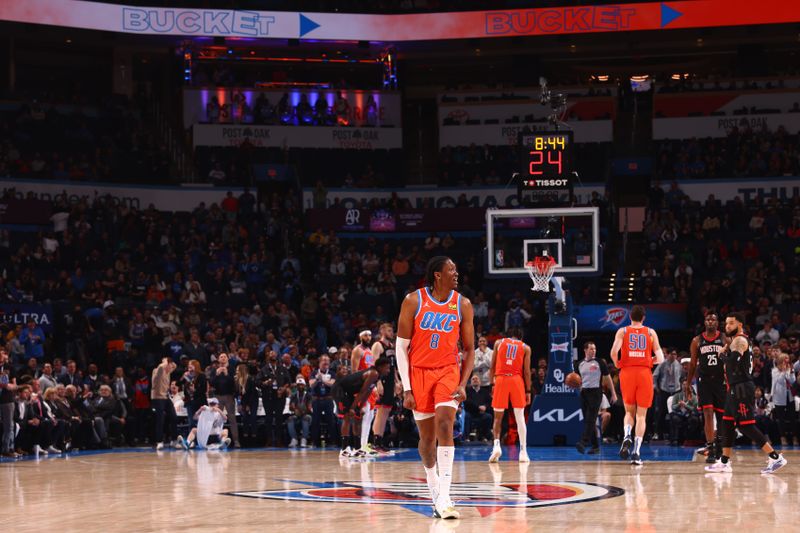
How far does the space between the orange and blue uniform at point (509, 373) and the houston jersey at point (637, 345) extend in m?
1.83

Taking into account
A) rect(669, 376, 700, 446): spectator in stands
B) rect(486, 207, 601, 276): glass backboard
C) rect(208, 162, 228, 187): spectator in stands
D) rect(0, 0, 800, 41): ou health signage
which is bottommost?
rect(669, 376, 700, 446): spectator in stands

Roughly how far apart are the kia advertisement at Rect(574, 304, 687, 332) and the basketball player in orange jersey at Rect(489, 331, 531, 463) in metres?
10.1

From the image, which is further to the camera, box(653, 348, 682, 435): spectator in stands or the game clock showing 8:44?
box(653, 348, 682, 435): spectator in stands

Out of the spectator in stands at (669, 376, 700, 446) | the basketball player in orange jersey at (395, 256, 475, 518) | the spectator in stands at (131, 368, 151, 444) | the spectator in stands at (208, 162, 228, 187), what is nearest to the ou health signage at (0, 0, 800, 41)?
the spectator in stands at (208, 162, 228, 187)

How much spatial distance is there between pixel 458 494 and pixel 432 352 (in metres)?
2.35

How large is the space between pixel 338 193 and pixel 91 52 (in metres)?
11.3

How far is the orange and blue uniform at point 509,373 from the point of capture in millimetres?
17375

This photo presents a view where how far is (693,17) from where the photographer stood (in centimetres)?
3619

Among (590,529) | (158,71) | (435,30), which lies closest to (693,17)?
(435,30)

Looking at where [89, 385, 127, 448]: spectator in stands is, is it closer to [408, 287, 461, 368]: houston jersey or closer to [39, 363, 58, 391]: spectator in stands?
[39, 363, 58, 391]: spectator in stands

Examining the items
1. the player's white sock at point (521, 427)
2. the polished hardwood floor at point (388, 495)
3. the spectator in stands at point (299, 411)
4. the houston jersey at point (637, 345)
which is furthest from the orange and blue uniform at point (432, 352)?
the spectator in stands at point (299, 411)

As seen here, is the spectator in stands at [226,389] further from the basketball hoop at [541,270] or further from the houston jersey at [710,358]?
the houston jersey at [710,358]

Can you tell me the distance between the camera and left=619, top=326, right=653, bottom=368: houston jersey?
630 inches

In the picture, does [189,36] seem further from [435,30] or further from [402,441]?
[402,441]
